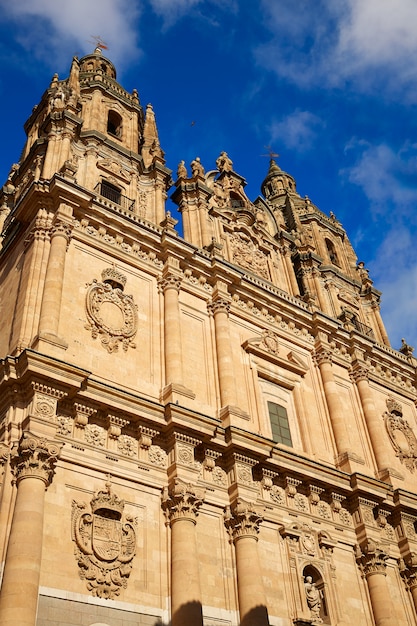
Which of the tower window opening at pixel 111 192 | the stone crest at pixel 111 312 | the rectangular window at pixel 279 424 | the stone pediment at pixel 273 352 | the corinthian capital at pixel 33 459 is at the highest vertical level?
the tower window opening at pixel 111 192

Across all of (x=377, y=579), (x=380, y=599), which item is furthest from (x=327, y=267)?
(x=380, y=599)

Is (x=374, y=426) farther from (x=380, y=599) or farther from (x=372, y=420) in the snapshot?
(x=380, y=599)

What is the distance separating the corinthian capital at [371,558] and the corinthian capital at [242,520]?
400 cm

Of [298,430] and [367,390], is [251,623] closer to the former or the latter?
A: [298,430]

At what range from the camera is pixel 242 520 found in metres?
15.8

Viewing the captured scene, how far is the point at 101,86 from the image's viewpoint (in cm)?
2761

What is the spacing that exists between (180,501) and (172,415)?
2078 mm

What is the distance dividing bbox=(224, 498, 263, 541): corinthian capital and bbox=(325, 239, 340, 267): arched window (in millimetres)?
18769

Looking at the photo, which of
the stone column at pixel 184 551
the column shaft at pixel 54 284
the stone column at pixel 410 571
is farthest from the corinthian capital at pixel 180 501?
the stone column at pixel 410 571

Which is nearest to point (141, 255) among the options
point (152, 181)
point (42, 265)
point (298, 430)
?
point (42, 265)

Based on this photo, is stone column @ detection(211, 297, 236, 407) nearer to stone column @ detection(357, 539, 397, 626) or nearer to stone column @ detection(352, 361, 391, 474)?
stone column @ detection(357, 539, 397, 626)

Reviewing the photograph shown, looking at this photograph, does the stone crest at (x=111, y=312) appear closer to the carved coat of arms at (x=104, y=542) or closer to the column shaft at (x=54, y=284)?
the column shaft at (x=54, y=284)

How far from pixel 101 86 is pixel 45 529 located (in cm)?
2007

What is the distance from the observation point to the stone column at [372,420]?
71.6ft
